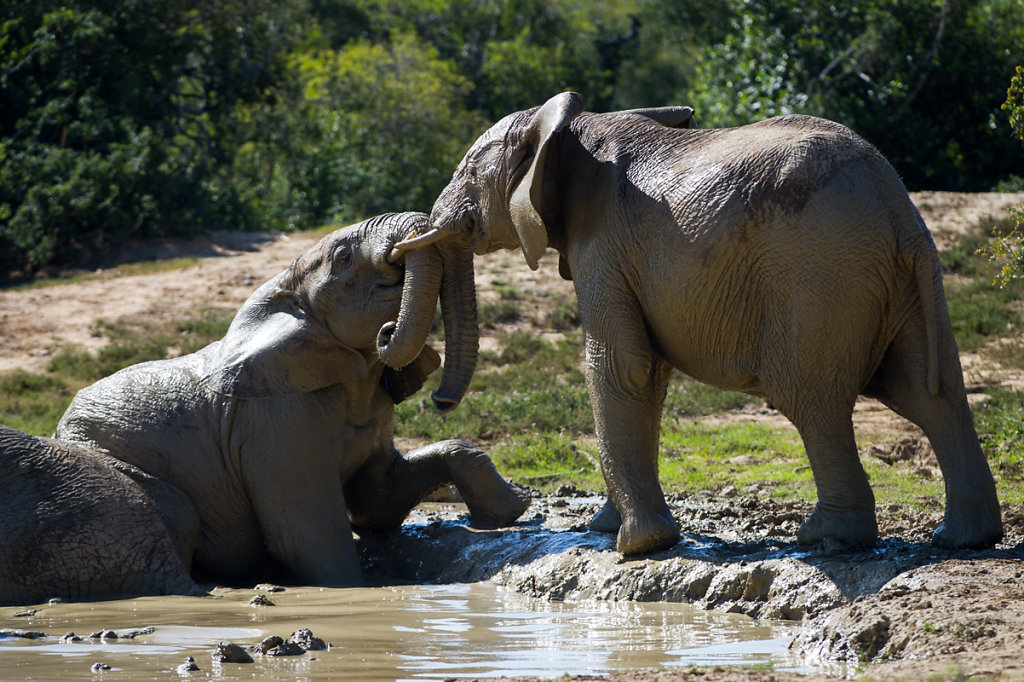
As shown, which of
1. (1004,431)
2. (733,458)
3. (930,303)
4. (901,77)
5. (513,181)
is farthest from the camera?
(901,77)

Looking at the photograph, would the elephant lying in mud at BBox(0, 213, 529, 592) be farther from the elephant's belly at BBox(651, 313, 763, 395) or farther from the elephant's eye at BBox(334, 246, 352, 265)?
the elephant's belly at BBox(651, 313, 763, 395)

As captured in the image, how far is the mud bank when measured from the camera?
450cm

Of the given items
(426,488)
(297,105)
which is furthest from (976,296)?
(297,105)

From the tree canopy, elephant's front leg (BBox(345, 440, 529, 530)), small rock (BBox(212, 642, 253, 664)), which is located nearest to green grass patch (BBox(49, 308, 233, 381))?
the tree canopy

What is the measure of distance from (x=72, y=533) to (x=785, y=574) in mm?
3293

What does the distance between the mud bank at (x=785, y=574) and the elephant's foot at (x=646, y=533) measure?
0.18 ft

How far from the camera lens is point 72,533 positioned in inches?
249

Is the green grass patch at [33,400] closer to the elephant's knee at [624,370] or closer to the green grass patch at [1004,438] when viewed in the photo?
the elephant's knee at [624,370]

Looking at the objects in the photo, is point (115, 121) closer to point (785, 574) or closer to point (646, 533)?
point (646, 533)

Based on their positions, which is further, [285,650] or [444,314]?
→ [444,314]

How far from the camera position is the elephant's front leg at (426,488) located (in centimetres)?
745

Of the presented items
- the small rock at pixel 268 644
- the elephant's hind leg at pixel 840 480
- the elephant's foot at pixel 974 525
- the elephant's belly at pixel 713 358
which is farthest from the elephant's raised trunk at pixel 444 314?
the elephant's foot at pixel 974 525

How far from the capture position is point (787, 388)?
5660mm

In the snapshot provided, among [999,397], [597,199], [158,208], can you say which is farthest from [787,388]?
[158,208]
